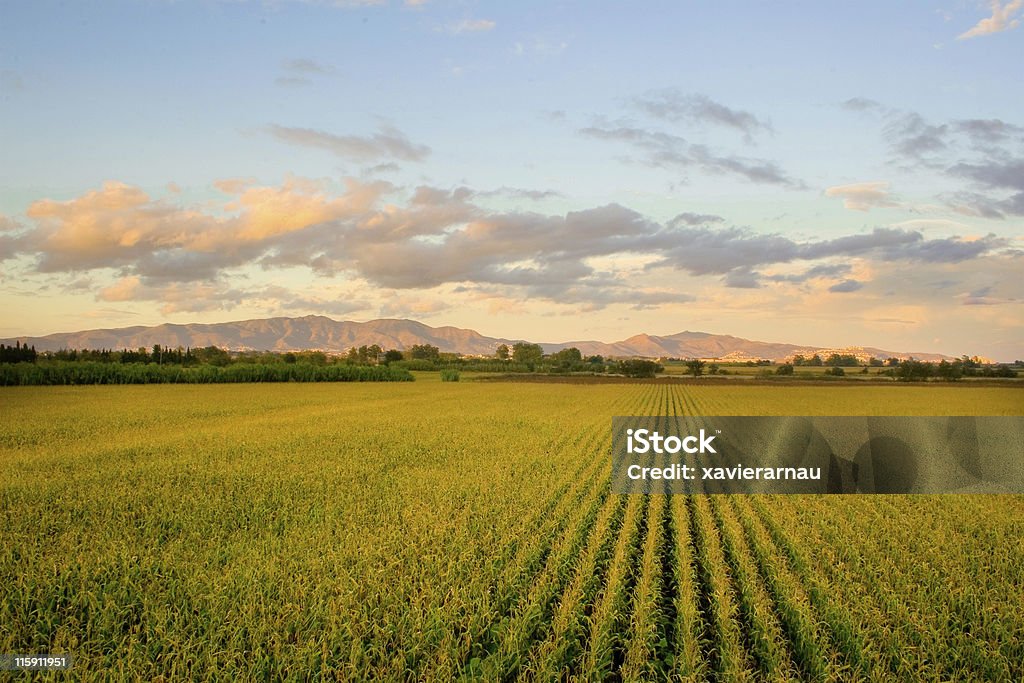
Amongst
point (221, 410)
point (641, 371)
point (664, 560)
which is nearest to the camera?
point (664, 560)

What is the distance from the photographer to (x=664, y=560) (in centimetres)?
1017

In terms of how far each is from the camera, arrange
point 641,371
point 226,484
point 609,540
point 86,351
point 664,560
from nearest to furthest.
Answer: point 664,560
point 609,540
point 226,484
point 86,351
point 641,371

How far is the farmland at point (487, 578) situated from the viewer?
6477mm

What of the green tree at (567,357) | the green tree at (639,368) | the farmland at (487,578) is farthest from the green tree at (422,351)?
the farmland at (487,578)

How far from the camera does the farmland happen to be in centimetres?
648

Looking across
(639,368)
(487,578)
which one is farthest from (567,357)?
(487,578)

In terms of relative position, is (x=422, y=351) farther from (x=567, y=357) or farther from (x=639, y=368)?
(x=639, y=368)

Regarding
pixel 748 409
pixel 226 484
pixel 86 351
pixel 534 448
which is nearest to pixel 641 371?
pixel 748 409

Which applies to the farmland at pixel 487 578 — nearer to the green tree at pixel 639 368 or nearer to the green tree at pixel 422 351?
the green tree at pixel 639 368

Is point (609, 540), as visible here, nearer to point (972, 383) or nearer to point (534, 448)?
point (534, 448)

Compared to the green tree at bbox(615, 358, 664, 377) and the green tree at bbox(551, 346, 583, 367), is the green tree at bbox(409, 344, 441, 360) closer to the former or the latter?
the green tree at bbox(551, 346, 583, 367)

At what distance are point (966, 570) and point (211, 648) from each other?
10.4 meters

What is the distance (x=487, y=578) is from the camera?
8461 mm

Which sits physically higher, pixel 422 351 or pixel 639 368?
pixel 422 351
